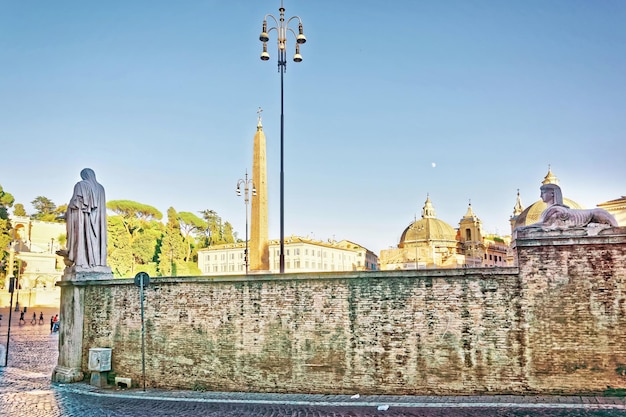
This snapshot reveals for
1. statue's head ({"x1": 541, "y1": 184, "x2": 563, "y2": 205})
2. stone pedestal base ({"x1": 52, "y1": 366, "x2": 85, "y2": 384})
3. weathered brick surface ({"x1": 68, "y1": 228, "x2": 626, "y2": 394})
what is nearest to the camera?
weathered brick surface ({"x1": 68, "y1": 228, "x2": 626, "y2": 394})

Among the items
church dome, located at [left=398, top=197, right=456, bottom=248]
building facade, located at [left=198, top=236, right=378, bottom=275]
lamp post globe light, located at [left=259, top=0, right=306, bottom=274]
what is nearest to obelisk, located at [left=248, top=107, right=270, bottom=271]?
lamp post globe light, located at [left=259, top=0, right=306, bottom=274]

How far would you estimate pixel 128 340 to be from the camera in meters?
13.6

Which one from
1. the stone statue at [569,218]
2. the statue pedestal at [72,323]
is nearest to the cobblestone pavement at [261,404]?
the statue pedestal at [72,323]

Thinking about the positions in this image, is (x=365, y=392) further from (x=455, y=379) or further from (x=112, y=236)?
(x=112, y=236)

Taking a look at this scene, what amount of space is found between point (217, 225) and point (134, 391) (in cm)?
8833

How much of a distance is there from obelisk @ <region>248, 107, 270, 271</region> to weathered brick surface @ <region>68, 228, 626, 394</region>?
50.5 ft

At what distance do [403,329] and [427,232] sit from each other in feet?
261

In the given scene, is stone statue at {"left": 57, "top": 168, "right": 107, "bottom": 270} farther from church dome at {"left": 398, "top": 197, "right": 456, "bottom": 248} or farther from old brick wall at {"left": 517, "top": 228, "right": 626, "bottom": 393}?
church dome at {"left": 398, "top": 197, "right": 456, "bottom": 248}

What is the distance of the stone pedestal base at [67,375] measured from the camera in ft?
45.7

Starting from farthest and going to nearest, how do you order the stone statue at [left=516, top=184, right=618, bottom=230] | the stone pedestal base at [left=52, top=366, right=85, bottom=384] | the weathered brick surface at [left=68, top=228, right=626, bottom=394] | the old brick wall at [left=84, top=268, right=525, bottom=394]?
the stone pedestal base at [left=52, top=366, right=85, bottom=384], the old brick wall at [left=84, top=268, right=525, bottom=394], the stone statue at [left=516, top=184, right=618, bottom=230], the weathered brick surface at [left=68, top=228, right=626, bottom=394]

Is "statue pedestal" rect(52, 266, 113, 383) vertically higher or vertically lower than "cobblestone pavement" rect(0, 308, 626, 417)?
higher

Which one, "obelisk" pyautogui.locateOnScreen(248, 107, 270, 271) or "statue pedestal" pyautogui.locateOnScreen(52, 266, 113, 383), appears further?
"obelisk" pyautogui.locateOnScreen(248, 107, 270, 271)

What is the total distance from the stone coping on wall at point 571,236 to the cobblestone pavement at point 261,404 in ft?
9.42

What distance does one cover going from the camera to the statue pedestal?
1420 centimetres
